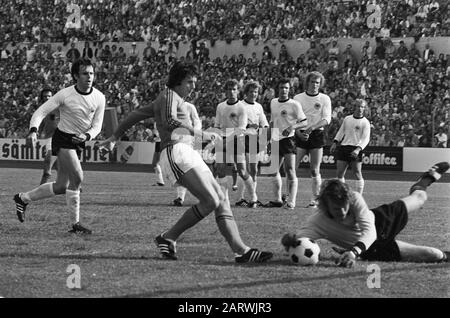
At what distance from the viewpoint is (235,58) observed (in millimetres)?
35094

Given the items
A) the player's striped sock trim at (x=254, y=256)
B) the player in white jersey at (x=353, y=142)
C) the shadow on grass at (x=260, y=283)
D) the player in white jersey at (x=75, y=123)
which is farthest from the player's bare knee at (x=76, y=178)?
the player in white jersey at (x=353, y=142)

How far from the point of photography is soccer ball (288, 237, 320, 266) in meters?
8.23

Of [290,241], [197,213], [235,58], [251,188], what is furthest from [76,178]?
[235,58]

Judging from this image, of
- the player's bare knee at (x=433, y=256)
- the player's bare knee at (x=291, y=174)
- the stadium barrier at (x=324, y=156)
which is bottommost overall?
the stadium barrier at (x=324, y=156)

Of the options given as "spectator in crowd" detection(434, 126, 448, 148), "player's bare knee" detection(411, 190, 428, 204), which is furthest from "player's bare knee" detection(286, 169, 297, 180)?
"spectator in crowd" detection(434, 126, 448, 148)

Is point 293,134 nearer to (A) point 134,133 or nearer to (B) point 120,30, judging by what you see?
(A) point 134,133

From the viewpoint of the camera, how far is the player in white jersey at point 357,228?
8031 mm

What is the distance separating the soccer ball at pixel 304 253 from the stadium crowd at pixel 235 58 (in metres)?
20.5

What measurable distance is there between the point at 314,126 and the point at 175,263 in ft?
23.3

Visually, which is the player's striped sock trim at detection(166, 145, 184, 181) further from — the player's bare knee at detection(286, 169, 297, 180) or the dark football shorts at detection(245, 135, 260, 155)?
the dark football shorts at detection(245, 135, 260, 155)

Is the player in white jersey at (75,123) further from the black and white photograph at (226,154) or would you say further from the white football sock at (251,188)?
the white football sock at (251,188)

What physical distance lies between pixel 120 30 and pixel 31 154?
817 cm

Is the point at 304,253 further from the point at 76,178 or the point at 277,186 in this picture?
the point at 277,186
